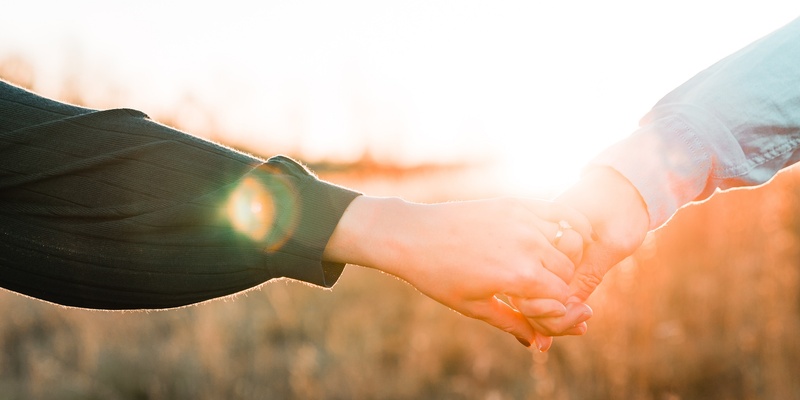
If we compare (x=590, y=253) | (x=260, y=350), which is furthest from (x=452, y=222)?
(x=260, y=350)

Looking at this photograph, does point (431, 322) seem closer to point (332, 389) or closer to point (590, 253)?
point (332, 389)

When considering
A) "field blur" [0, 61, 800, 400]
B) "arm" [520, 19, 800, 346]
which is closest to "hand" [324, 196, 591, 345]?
"arm" [520, 19, 800, 346]

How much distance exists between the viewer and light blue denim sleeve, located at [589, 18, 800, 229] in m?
1.65

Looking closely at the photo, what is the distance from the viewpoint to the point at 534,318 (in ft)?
5.62

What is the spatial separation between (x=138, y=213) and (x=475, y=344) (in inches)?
105

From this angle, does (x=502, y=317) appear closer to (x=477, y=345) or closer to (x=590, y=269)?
(x=590, y=269)

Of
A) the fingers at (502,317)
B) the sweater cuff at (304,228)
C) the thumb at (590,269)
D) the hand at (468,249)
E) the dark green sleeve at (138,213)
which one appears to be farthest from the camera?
the thumb at (590,269)

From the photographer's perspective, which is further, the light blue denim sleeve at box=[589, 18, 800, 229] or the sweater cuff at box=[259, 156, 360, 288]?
the light blue denim sleeve at box=[589, 18, 800, 229]

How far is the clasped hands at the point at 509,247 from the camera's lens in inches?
56.6

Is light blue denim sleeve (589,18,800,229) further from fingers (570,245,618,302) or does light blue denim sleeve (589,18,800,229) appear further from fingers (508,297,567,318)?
fingers (508,297,567,318)

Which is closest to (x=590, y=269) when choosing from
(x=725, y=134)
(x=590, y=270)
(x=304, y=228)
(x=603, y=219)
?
(x=590, y=270)

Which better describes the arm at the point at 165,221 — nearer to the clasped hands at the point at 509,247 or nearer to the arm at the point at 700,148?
the clasped hands at the point at 509,247

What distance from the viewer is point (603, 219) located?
5.72 ft

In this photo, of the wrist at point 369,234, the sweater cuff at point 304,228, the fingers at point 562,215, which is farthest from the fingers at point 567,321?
the sweater cuff at point 304,228
